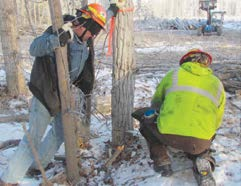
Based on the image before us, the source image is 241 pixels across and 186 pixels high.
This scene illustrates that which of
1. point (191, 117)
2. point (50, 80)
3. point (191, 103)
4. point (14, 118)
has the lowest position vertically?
point (14, 118)

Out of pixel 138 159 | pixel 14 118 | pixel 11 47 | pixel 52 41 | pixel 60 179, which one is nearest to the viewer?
pixel 52 41

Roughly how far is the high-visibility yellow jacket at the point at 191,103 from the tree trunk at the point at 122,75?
2.24 ft

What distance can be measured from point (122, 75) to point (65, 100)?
0.98 metres

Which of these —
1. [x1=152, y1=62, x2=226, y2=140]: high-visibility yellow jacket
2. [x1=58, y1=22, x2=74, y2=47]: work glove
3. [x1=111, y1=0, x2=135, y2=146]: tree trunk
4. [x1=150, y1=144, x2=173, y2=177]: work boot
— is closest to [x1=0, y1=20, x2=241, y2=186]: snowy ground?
[x1=150, y1=144, x2=173, y2=177]: work boot

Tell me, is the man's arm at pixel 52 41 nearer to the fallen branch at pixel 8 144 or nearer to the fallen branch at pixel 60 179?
the fallen branch at pixel 60 179

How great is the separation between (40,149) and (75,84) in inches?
31.3

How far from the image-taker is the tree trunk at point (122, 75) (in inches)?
146

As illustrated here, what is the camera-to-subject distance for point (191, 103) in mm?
3137

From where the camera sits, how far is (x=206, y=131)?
10.4ft

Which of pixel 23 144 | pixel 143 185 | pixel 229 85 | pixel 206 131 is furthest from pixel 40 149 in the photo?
pixel 229 85

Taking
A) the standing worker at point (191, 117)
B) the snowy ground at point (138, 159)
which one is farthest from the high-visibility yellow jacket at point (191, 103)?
the snowy ground at point (138, 159)

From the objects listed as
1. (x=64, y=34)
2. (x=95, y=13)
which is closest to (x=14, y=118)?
(x=95, y=13)

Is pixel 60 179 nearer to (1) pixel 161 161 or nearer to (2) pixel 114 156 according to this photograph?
(2) pixel 114 156

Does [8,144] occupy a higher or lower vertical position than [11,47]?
lower
